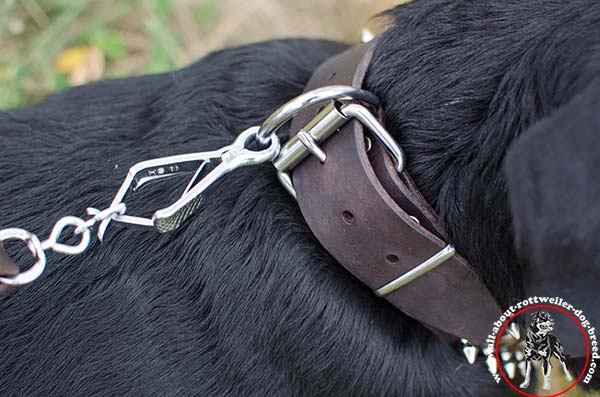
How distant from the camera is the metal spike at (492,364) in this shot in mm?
1291

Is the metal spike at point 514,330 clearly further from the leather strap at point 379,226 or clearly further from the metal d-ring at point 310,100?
the metal d-ring at point 310,100

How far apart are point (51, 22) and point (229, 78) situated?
1.56 meters

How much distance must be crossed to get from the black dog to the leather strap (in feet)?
0.13

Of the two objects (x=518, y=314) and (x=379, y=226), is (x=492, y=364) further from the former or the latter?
(x=379, y=226)

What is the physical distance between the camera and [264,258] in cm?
115

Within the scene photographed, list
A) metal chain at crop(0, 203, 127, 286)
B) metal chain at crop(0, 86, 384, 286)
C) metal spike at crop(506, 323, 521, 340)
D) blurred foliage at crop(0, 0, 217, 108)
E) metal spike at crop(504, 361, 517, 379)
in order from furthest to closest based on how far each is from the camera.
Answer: blurred foliage at crop(0, 0, 217, 108), metal spike at crop(504, 361, 517, 379), metal spike at crop(506, 323, 521, 340), metal chain at crop(0, 86, 384, 286), metal chain at crop(0, 203, 127, 286)

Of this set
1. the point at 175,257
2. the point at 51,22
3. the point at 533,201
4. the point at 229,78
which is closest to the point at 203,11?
the point at 51,22

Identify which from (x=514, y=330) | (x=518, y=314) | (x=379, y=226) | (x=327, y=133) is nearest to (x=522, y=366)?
(x=514, y=330)

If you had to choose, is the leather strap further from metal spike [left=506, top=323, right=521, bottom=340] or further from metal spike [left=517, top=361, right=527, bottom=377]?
metal spike [left=517, top=361, right=527, bottom=377]

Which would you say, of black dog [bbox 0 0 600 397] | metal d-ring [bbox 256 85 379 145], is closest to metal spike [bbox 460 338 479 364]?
black dog [bbox 0 0 600 397]

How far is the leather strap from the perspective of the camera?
3.45 ft

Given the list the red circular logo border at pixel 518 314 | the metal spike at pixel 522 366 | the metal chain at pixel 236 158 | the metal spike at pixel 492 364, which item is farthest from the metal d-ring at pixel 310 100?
the metal spike at pixel 522 366

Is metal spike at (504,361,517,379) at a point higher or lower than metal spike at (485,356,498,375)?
lower

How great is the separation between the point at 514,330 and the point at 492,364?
0.10 meters
